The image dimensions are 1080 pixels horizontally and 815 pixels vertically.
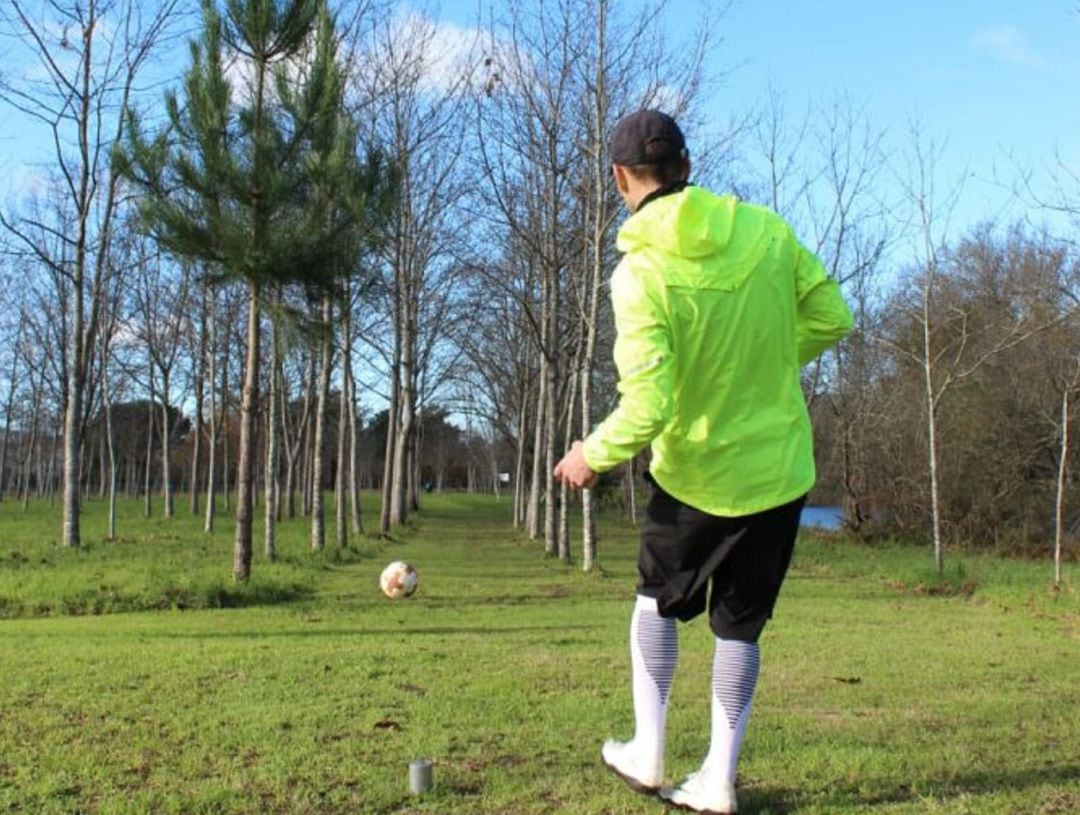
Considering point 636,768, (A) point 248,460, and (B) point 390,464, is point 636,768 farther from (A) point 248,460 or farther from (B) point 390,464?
(B) point 390,464

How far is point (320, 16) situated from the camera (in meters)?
12.7

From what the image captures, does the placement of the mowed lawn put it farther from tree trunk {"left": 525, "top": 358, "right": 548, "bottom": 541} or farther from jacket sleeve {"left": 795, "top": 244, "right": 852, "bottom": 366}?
tree trunk {"left": 525, "top": 358, "right": 548, "bottom": 541}

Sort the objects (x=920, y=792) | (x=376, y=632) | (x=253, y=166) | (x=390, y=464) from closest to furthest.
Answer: (x=920, y=792)
(x=376, y=632)
(x=253, y=166)
(x=390, y=464)

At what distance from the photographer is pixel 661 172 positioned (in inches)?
125

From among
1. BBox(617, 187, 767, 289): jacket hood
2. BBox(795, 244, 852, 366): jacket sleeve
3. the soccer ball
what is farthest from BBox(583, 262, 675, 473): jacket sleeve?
the soccer ball

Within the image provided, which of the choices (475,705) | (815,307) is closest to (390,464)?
(475,705)

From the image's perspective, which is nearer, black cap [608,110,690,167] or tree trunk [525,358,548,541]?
black cap [608,110,690,167]

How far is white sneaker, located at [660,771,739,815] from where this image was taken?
3.10 meters

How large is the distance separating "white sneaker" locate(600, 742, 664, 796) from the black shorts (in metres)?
0.51

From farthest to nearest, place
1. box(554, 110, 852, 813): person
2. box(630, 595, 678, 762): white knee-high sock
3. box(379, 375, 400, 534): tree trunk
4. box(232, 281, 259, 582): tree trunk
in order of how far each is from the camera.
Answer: box(379, 375, 400, 534): tree trunk, box(232, 281, 259, 582): tree trunk, box(630, 595, 678, 762): white knee-high sock, box(554, 110, 852, 813): person

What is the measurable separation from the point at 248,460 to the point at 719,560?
10868mm

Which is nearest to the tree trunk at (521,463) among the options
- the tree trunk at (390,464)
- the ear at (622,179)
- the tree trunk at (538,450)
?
the tree trunk at (390,464)

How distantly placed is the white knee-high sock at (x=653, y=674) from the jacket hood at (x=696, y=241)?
1.14 meters

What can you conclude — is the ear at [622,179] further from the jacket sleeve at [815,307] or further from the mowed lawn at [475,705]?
the mowed lawn at [475,705]
